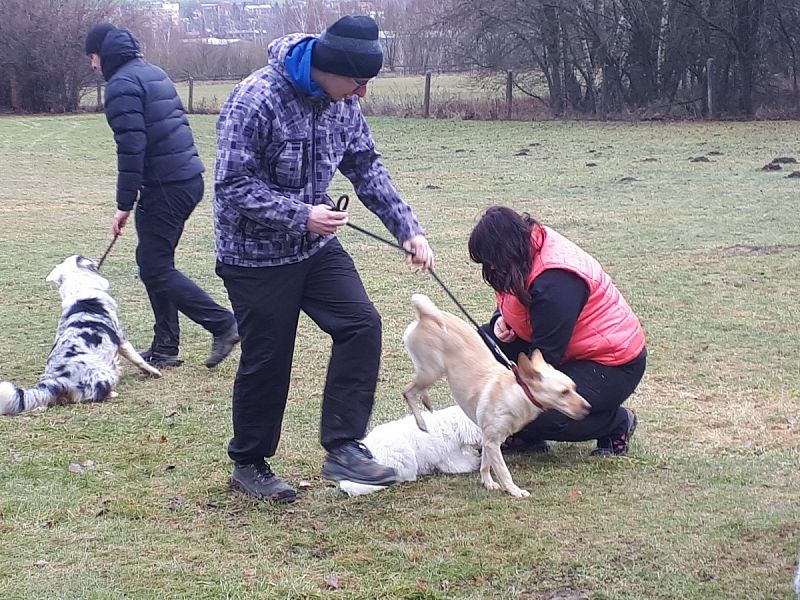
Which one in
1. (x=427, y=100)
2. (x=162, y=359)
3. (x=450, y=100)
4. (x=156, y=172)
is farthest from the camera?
(x=450, y=100)

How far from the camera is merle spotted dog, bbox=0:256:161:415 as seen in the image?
586cm

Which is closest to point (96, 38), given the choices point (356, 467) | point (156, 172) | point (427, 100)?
point (156, 172)

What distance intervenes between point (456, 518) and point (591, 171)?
13974mm

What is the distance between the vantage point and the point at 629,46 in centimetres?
2872

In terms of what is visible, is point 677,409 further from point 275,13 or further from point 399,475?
point 275,13

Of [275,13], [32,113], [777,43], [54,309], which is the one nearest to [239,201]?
[54,309]

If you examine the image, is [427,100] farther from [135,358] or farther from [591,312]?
[591,312]

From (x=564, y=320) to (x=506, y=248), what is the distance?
0.40 metres

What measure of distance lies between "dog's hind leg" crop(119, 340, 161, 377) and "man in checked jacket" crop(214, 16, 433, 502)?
2.28m

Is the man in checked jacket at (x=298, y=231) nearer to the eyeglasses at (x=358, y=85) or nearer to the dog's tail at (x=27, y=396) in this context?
the eyeglasses at (x=358, y=85)

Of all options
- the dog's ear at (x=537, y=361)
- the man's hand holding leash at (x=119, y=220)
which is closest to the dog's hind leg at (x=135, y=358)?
the man's hand holding leash at (x=119, y=220)

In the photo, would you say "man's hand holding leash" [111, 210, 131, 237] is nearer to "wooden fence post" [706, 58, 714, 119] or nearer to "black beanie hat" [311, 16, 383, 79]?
"black beanie hat" [311, 16, 383, 79]

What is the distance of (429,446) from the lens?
4.73 m

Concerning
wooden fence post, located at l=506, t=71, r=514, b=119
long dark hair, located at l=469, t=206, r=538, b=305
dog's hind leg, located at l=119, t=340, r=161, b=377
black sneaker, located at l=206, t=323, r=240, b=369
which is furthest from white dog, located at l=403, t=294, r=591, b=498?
wooden fence post, located at l=506, t=71, r=514, b=119
